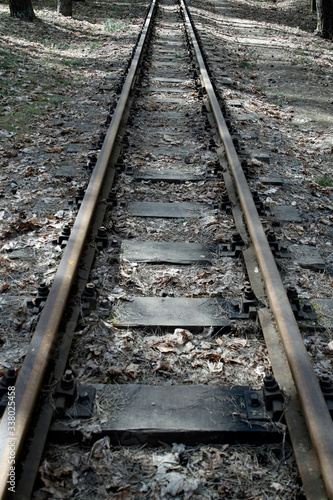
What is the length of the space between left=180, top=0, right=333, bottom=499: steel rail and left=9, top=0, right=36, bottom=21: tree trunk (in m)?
12.0

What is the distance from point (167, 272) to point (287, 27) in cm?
1646

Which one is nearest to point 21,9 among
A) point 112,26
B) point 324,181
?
point 112,26

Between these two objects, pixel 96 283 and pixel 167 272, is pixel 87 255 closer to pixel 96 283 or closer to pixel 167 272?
pixel 96 283

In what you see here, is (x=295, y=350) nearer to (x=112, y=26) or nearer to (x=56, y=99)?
(x=56, y=99)

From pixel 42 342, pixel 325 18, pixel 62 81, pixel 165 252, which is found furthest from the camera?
pixel 325 18

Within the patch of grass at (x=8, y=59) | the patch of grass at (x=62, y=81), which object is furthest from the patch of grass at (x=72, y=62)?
the patch of grass at (x=62, y=81)

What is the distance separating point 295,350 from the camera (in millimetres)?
2746

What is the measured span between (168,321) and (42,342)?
89 cm

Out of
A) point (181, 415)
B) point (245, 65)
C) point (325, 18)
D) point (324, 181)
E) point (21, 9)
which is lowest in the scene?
point (181, 415)

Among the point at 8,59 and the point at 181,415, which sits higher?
the point at 8,59

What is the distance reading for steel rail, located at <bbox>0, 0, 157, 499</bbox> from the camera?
2.17 metres

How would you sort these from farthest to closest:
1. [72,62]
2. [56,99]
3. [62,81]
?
[72,62] → [62,81] → [56,99]

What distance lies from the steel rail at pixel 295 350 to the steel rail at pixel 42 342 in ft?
4.43

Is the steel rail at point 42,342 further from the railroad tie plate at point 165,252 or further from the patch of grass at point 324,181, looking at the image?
the patch of grass at point 324,181
